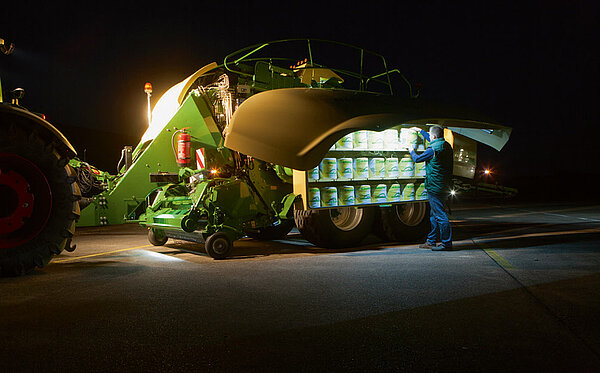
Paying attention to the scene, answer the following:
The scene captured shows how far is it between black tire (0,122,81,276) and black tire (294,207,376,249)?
3.72 metres

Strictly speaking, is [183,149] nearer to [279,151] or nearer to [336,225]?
[279,151]

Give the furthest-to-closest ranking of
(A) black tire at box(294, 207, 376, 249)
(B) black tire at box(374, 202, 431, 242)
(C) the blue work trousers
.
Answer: (B) black tire at box(374, 202, 431, 242) < (A) black tire at box(294, 207, 376, 249) < (C) the blue work trousers

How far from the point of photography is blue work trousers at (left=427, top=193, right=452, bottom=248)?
7453 millimetres

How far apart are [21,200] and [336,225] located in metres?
4.95

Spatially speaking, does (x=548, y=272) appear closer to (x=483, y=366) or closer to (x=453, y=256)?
(x=453, y=256)

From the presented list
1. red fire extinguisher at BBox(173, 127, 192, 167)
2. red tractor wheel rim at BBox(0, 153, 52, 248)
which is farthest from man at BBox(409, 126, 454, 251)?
red tractor wheel rim at BBox(0, 153, 52, 248)

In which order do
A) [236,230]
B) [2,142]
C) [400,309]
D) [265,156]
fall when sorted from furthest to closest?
1. [236,230]
2. [265,156]
3. [2,142]
4. [400,309]

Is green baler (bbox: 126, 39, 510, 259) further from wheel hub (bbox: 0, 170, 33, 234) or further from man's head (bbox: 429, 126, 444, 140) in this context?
wheel hub (bbox: 0, 170, 33, 234)

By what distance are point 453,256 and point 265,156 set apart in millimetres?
3092

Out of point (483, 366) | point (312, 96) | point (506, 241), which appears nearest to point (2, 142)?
point (312, 96)

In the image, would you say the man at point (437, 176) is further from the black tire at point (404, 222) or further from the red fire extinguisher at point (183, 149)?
the red fire extinguisher at point (183, 149)

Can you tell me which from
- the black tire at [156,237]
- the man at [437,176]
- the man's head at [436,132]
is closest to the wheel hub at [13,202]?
the black tire at [156,237]

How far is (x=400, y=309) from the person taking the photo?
161 inches

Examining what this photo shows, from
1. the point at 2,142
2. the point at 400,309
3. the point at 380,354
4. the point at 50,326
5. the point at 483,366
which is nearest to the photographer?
the point at 483,366
